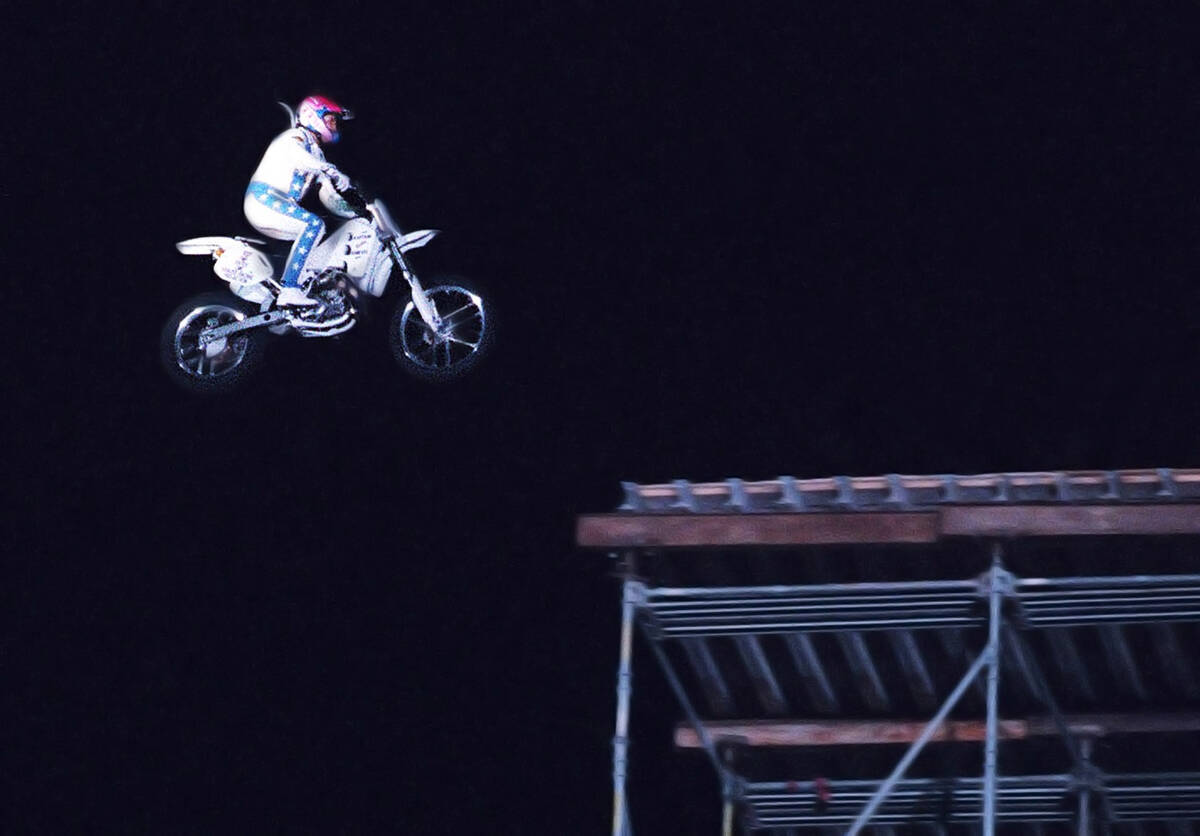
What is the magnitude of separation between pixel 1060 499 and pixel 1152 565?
53cm

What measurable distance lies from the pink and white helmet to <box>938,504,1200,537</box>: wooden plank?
17.7 feet

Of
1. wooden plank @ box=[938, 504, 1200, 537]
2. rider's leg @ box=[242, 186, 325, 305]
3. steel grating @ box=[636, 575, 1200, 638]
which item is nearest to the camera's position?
wooden plank @ box=[938, 504, 1200, 537]

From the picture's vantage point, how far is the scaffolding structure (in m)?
13.8

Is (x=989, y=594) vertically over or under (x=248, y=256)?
under

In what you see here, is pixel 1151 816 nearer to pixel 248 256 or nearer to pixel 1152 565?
pixel 1152 565

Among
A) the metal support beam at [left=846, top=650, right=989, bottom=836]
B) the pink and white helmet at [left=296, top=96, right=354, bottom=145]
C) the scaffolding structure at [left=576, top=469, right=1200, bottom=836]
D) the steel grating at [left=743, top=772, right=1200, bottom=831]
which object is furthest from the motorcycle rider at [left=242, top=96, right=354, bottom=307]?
the metal support beam at [left=846, top=650, right=989, bottom=836]

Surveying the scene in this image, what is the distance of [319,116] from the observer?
17.4 m

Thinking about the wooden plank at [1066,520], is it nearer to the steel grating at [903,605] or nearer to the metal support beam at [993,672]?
the metal support beam at [993,672]

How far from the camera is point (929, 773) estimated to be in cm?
1522

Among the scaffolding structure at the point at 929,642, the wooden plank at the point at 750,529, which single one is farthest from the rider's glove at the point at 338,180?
the wooden plank at the point at 750,529

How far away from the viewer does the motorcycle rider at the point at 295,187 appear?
56.6 feet

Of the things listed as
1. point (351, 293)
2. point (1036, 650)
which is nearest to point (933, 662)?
point (1036, 650)

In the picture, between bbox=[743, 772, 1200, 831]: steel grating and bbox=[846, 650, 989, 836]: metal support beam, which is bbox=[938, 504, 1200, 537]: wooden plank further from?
bbox=[743, 772, 1200, 831]: steel grating

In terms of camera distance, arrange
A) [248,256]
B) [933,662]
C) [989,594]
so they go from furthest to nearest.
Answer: [248,256]
[933,662]
[989,594]
